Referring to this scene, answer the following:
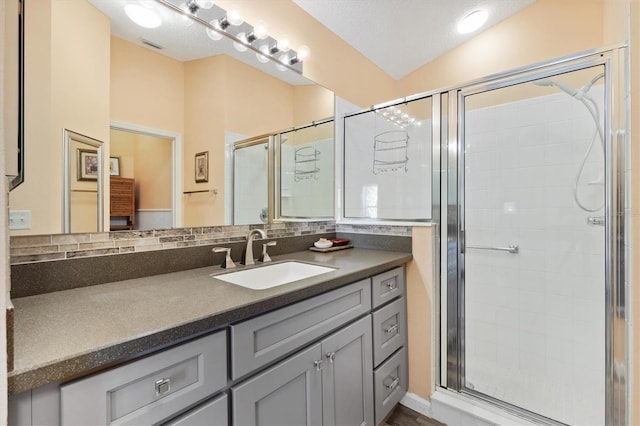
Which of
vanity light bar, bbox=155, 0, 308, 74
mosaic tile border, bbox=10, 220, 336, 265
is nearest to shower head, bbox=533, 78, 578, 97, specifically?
vanity light bar, bbox=155, 0, 308, 74

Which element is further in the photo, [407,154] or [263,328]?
[407,154]

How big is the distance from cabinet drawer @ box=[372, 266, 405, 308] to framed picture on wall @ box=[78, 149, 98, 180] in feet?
3.99

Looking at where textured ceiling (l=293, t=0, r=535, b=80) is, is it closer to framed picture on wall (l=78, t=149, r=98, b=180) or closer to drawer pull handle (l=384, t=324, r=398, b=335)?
framed picture on wall (l=78, t=149, r=98, b=180)

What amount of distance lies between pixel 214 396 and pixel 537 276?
2012 millimetres

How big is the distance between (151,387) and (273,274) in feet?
2.77

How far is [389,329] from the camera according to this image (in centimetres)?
155

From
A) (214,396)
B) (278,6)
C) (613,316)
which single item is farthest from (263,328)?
(278,6)

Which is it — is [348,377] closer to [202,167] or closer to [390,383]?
[390,383]

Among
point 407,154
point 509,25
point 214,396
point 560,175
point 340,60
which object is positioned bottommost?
point 214,396

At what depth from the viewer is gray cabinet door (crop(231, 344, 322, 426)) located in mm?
846

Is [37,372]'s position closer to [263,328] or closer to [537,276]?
[263,328]

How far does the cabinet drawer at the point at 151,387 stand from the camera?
59 centimetres

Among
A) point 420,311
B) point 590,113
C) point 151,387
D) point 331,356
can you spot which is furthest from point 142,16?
point 590,113

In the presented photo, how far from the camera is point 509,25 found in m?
2.12
